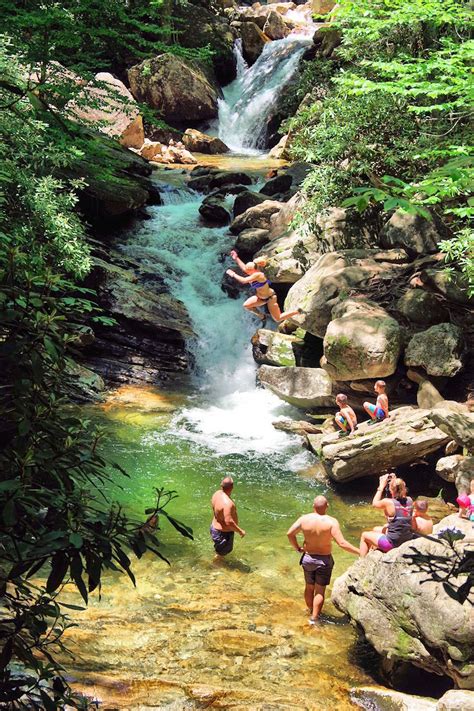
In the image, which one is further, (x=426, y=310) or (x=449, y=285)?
(x=426, y=310)

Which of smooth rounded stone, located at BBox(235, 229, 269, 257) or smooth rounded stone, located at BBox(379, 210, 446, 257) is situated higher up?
smooth rounded stone, located at BBox(379, 210, 446, 257)

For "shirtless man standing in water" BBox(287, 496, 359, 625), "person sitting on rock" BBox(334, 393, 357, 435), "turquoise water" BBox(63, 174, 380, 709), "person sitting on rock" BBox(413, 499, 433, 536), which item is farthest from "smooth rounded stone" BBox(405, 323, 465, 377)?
"shirtless man standing in water" BBox(287, 496, 359, 625)

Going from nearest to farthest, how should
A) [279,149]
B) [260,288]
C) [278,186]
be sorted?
[260,288] → [278,186] → [279,149]

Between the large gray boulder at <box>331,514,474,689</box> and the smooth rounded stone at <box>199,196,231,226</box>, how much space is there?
46.8 ft

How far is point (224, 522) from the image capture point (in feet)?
27.4

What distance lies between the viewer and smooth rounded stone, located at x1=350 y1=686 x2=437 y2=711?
17.3 ft

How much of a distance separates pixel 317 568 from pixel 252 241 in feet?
36.6

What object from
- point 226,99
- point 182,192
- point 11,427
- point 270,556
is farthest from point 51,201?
point 226,99

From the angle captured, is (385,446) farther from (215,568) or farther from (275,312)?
(275,312)

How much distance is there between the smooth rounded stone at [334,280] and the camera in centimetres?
1266

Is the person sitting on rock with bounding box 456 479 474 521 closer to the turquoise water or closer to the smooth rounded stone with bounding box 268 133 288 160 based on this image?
the turquoise water

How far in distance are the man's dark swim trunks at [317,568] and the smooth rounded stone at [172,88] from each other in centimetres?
2472

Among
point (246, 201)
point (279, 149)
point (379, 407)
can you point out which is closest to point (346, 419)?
point (379, 407)

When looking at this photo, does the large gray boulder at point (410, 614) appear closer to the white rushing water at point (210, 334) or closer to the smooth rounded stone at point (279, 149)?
the white rushing water at point (210, 334)
